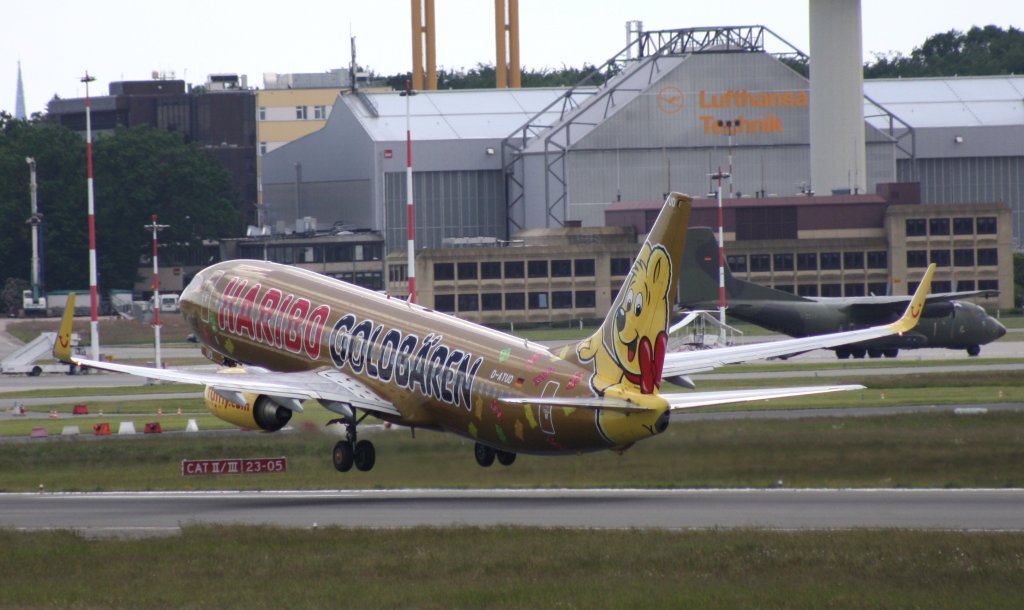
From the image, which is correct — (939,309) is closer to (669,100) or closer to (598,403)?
(598,403)

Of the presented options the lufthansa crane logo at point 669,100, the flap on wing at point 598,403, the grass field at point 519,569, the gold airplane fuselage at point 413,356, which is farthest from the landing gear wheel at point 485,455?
the lufthansa crane logo at point 669,100

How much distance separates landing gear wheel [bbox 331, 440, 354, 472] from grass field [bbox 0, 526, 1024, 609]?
7.92 m

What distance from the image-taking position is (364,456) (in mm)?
40812

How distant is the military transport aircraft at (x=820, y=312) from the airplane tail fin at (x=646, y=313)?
53.4 m

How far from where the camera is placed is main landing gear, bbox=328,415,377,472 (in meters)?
40.7

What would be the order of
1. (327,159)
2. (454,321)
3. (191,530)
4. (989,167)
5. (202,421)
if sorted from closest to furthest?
(191,530)
(454,321)
(202,421)
(989,167)
(327,159)

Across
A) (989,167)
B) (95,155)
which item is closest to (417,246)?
(95,155)

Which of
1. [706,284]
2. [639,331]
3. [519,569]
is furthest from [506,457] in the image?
[706,284]

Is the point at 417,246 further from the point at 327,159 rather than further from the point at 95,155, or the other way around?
the point at 95,155

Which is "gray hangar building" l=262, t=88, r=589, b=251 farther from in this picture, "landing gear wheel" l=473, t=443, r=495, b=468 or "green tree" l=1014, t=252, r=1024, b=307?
"landing gear wheel" l=473, t=443, r=495, b=468

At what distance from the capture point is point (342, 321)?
42.2 meters

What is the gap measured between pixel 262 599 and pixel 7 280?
13667 centimetres

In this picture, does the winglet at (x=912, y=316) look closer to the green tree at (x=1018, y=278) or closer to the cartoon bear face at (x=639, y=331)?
the cartoon bear face at (x=639, y=331)

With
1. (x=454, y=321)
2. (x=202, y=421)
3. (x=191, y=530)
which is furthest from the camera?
(x=202, y=421)
